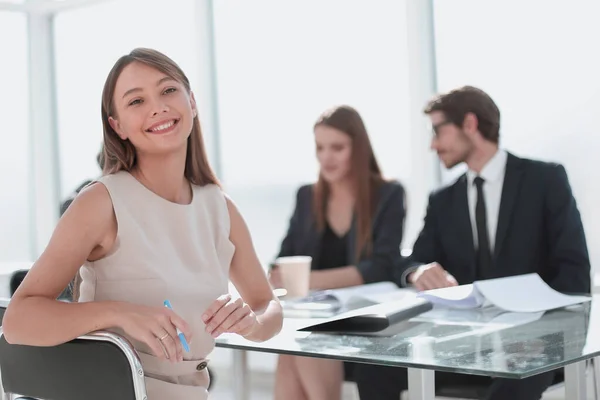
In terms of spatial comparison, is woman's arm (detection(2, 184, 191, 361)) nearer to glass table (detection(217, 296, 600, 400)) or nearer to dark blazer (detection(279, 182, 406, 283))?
glass table (detection(217, 296, 600, 400))

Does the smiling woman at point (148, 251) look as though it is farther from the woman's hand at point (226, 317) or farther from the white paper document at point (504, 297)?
the white paper document at point (504, 297)

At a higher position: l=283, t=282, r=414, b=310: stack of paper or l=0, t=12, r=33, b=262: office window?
l=0, t=12, r=33, b=262: office window

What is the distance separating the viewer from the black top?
347cm

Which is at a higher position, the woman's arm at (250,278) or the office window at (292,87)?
the office window at (292,87)

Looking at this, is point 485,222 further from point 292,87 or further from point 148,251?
point 292,87

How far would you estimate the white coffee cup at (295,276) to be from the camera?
257 centimetres

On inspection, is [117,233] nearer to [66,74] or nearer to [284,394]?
[284,394]

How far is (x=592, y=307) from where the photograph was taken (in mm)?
2256

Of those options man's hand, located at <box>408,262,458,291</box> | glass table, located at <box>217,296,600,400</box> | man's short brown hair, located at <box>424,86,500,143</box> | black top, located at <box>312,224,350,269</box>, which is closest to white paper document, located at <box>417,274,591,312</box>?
glass table, located at <box>217,296,600,400</box>

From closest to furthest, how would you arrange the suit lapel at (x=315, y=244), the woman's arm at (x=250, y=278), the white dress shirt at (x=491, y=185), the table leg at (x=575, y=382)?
the woman's arm at (x=250, y=278) < the table leg at (x=575, y=382) < the white dress shirt at (x=491, y=185) < the suit lapel at (x=315, y=244)

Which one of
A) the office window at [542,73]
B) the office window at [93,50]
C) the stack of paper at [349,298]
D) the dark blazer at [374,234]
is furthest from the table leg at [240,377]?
the office window at [93,50]

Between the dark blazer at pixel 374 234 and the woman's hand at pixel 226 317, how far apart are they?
5.49 feet

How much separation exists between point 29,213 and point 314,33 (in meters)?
2.52

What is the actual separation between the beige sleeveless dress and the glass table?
0.57 ft
